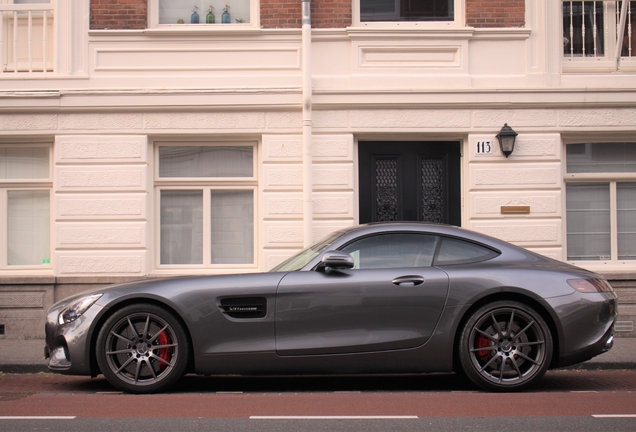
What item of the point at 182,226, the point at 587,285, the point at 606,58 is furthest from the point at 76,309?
the point at 606,58

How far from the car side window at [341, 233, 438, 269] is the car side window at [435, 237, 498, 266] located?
79mm

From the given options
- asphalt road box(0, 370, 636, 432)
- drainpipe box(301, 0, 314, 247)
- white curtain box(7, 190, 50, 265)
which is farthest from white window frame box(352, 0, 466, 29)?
asphalt road box(0, 370, 636, 432)

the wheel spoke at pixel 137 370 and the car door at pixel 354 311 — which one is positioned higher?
the car door at pixel 354 311

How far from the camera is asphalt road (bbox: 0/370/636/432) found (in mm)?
5566

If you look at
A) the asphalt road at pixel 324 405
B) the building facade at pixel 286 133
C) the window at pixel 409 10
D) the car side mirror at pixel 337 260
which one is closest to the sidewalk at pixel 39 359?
the asphalt road at pixel 324 405

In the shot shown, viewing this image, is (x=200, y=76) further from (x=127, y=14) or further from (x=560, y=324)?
(x=560, y=324)

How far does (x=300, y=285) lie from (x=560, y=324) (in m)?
2.16

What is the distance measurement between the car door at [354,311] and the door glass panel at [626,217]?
6034 mm

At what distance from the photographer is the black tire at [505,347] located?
676 centimetres

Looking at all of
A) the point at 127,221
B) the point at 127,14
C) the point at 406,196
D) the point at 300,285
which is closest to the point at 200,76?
the point at 127,14

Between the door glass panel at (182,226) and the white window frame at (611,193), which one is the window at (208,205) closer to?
the door glass panel at (182,226)

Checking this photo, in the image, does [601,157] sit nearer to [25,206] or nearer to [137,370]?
[137,370]

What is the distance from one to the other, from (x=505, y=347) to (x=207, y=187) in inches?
241

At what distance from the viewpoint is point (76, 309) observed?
6.92 metres
